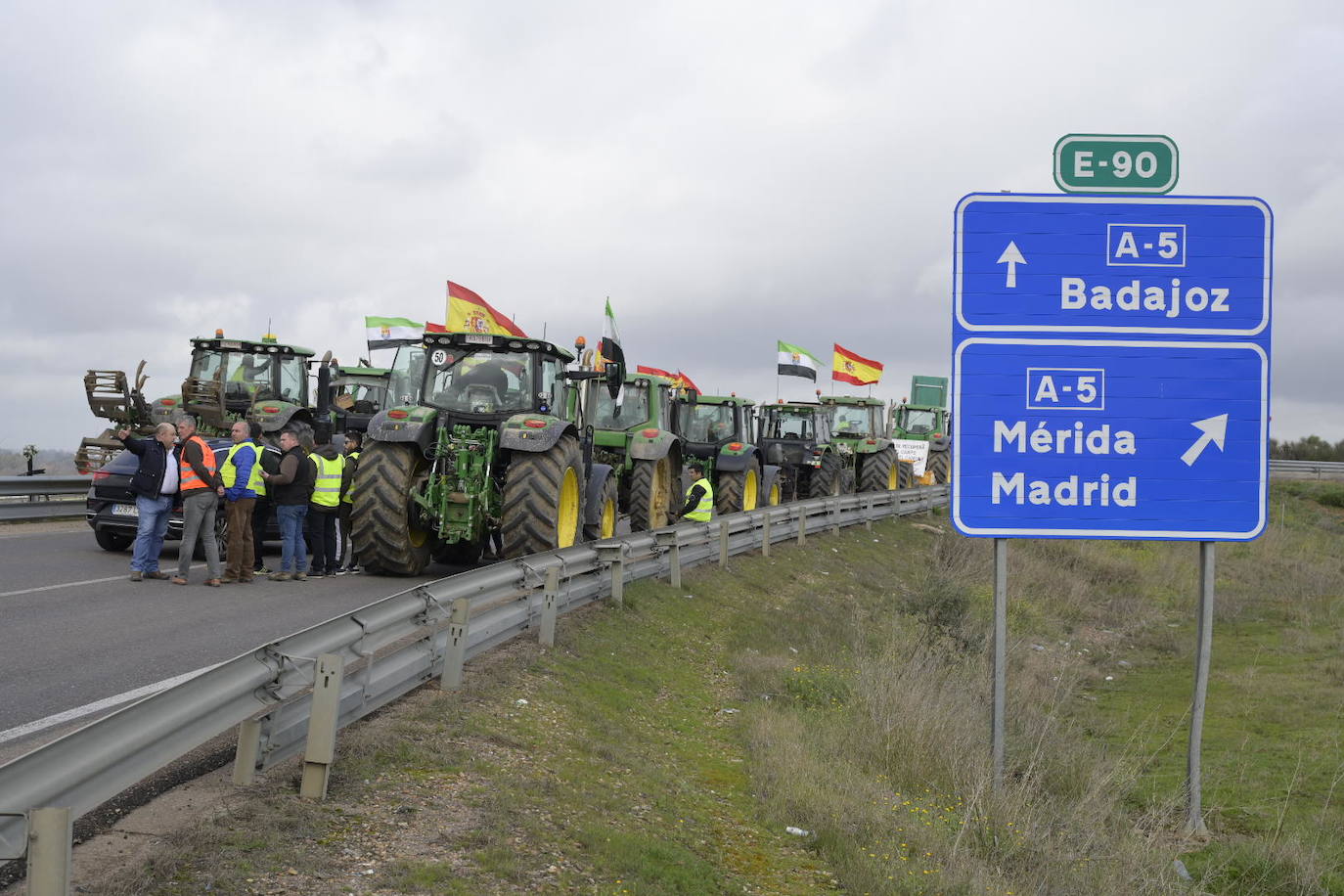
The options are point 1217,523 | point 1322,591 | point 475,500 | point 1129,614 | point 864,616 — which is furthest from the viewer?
point 1322,591

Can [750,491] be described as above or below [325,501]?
below

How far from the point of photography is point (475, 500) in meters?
12.8

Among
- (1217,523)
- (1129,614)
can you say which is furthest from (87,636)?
(1129,614)

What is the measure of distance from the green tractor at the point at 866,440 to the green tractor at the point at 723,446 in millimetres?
6110

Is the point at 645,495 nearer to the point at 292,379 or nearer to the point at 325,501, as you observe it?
the point at 325,501

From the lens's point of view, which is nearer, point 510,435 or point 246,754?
point 246,754

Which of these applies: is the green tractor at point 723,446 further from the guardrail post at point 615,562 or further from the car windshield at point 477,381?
the guardrail post at point 615,562

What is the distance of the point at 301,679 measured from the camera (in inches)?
211

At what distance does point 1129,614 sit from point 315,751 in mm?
19629

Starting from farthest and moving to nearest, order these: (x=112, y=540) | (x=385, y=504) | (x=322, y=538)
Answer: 1. (x=112, y=540)
2. (x=322, y=538)
3. (x=385, y=504)

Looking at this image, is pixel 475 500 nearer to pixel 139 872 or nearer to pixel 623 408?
pixel 623 408

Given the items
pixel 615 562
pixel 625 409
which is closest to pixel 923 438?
pixel 625 409

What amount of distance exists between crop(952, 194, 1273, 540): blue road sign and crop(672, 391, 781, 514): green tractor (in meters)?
14.7

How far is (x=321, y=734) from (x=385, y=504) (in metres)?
7.56
